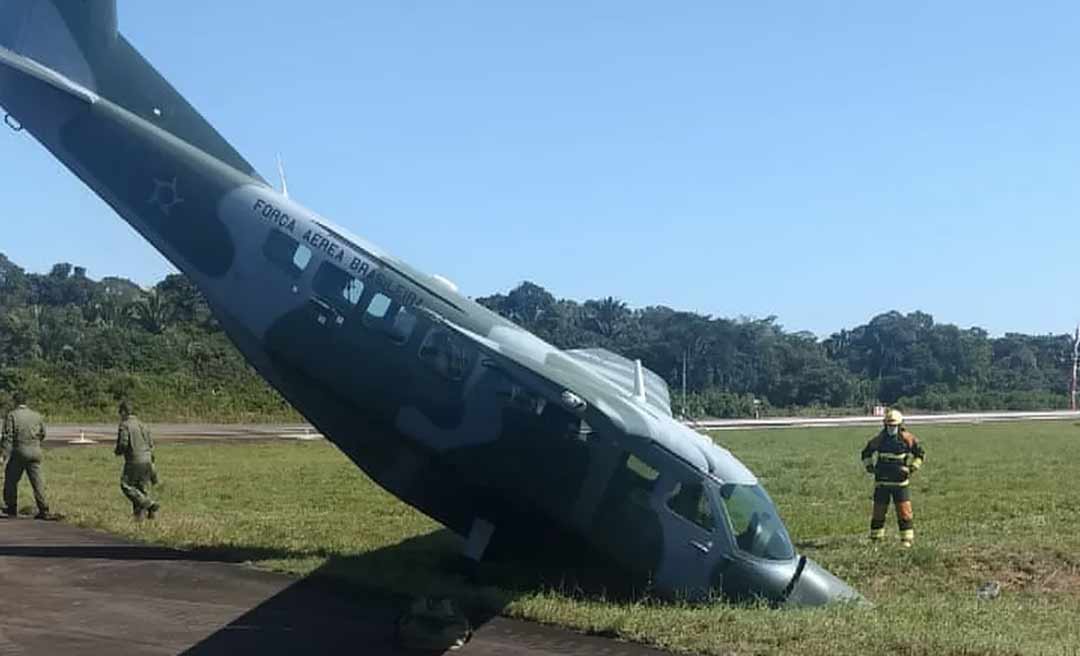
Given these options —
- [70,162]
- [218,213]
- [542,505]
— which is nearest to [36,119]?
[70,162]

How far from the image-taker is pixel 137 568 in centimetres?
1348

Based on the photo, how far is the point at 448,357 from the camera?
1309cm

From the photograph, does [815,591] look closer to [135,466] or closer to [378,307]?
[378,307]

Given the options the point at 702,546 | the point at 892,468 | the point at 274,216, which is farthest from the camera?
the point at 892,468

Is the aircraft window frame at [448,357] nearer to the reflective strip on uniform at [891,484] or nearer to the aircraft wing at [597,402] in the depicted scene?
the aircraft wing at [597,402]

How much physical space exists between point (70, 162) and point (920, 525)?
568 inches

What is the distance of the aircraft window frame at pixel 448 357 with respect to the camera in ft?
42.7

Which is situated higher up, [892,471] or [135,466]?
[892,471]

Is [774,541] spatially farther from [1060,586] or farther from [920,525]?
[920,525]

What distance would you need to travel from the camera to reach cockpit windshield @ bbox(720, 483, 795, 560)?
11852 millimetres

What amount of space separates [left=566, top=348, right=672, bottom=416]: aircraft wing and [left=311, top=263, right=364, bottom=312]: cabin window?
11.6 ft

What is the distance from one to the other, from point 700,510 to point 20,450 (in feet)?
39.5

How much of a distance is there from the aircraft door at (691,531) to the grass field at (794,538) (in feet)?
1.37

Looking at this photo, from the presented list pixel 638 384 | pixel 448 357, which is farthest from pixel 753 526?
pixel 448 357
